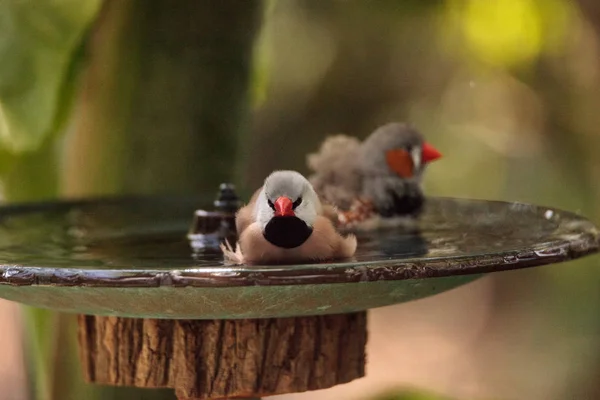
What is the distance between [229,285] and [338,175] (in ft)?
2.16

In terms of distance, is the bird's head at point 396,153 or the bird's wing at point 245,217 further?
the bird's head at point 396,153

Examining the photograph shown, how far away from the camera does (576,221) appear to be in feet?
3.98

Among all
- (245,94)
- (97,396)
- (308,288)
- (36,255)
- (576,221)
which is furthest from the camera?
(245,94)

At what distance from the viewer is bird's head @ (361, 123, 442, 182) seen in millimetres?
1446

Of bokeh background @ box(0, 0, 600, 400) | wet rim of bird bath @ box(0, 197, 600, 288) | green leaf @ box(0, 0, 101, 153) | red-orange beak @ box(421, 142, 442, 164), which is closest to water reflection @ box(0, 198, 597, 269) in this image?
wet rim of bird bath @ box(0, 197, 600, 288)

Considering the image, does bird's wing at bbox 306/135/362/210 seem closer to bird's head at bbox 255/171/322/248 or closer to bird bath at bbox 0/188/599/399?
bird bath at bbox 0/188/599/399

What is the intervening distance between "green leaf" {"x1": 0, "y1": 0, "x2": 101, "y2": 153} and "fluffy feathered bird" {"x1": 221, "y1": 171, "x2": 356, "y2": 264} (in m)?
0.83

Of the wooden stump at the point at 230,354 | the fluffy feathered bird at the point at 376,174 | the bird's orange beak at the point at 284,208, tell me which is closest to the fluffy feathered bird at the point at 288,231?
the bird's orange beak at the point at 284,208

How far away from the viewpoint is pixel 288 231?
0.96 meters

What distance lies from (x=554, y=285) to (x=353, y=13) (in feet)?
3.52

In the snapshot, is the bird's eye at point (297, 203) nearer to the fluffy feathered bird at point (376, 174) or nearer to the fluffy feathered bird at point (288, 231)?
the fluffy feathered bird at point (288, 231)

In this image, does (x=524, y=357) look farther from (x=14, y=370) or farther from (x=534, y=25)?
(x=14, y=370)

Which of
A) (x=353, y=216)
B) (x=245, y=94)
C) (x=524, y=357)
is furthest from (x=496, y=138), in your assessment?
(x=353, y=216)

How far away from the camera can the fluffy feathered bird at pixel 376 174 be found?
141 centimetres
